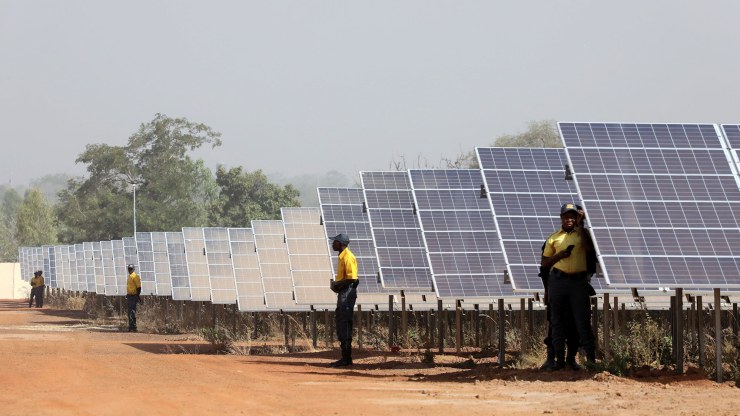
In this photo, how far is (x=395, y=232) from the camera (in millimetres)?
24891

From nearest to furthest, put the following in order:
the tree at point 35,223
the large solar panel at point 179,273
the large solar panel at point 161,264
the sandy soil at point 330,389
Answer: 1. the sandy soil at point 330,389
2. the large solar panel at point 179,273
3. the large solar panel at point 161,264
4. the tree at point 35,223

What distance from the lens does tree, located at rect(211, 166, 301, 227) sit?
78938 millimetres

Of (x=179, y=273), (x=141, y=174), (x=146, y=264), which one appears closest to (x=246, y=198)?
(x=141, y=174)

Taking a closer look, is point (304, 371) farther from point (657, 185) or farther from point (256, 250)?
point (256, 250)

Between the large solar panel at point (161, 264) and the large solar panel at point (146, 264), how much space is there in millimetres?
171

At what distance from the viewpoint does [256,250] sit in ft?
→ 98.8

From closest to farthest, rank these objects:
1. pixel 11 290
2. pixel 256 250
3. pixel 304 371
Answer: pixel 304 371 < pixel 256 250 < pixel 11 290

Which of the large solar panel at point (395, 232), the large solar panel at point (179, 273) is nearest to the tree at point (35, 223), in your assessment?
the large solar panel at point (179, 273)

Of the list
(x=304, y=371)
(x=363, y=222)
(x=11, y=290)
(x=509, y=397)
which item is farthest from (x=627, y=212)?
(x=11, y=290)

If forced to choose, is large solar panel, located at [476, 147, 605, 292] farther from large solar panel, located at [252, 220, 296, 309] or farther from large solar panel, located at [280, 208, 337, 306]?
large solar panel, located at [252, 220, 296, 309]

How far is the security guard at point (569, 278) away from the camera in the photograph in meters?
14.8

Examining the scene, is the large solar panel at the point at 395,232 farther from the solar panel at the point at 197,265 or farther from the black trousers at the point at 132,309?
the black trousers at the point at 132,309

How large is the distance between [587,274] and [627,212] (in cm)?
96

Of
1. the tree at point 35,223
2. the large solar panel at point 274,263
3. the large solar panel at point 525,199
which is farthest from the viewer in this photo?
the tree at point 35,223
